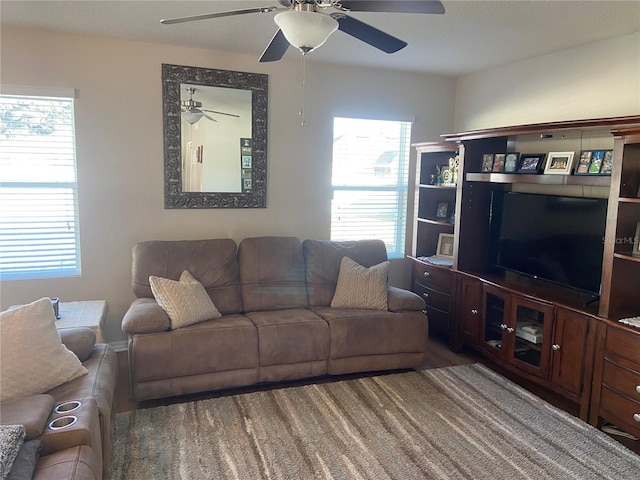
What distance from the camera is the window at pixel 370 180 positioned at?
4.57 metres

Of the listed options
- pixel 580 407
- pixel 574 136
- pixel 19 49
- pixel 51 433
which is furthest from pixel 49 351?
pixel 574 136

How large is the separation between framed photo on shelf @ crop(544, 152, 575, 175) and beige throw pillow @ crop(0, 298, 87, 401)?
129 inches

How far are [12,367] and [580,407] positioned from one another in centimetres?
325

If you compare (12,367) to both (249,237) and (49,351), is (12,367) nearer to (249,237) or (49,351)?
(49,351)

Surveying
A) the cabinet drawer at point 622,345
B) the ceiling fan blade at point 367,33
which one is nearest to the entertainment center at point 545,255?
the cabinet drawer at point 622,345

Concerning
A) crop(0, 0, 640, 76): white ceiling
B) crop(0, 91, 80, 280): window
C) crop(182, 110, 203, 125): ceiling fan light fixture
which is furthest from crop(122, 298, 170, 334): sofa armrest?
crop(0, 0, 640, 76): white ceiling

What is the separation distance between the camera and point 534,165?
3.53 m

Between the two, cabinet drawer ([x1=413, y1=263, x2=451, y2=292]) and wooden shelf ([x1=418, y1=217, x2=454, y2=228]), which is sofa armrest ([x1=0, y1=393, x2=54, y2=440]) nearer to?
cabinet drawer ([x1=413, y1=263, x2=451, y2=292])

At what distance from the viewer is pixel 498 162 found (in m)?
3.85

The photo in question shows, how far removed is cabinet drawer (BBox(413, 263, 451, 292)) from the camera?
4184 mm

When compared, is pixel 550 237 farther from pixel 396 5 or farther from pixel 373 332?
pixel 396 5

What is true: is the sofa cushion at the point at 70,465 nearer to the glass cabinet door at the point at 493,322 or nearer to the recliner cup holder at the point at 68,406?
the recliner cup holder at the point at 68,406

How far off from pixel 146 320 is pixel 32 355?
911mm

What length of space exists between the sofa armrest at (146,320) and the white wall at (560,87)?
3293 millimetres
